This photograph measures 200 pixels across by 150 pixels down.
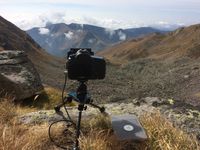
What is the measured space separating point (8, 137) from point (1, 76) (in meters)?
7.99

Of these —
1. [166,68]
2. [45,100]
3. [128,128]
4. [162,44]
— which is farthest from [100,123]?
[162,44]

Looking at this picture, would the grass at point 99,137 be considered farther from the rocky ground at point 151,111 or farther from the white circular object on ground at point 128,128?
the rocky ground at point 151,111

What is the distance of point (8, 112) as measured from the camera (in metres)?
8.09

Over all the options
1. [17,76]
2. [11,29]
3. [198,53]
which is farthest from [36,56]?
[17,76]

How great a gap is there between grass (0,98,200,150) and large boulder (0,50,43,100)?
5.73 meters

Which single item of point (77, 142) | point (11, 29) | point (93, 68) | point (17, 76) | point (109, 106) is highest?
point (93, 68)

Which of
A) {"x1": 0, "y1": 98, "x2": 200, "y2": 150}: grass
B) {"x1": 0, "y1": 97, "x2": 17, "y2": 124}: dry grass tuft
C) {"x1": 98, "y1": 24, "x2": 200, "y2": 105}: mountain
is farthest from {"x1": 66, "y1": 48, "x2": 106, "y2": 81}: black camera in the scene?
{"x1": 98, "y1": 24, "x2": 200, "y2": 105}: mountain

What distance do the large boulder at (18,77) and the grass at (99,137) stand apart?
5726 millimetres

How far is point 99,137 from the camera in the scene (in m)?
6.57

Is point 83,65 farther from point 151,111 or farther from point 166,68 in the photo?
point 166,68

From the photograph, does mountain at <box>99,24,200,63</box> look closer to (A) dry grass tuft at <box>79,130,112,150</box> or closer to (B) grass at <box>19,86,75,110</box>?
(B) grass at <box>19,86,75,110</box>

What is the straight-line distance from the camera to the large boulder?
44.6ft

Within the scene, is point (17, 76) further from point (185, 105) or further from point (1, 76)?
point (185, 105)

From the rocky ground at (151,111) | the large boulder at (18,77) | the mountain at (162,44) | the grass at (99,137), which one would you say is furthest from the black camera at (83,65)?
the mountain at (162,44)
